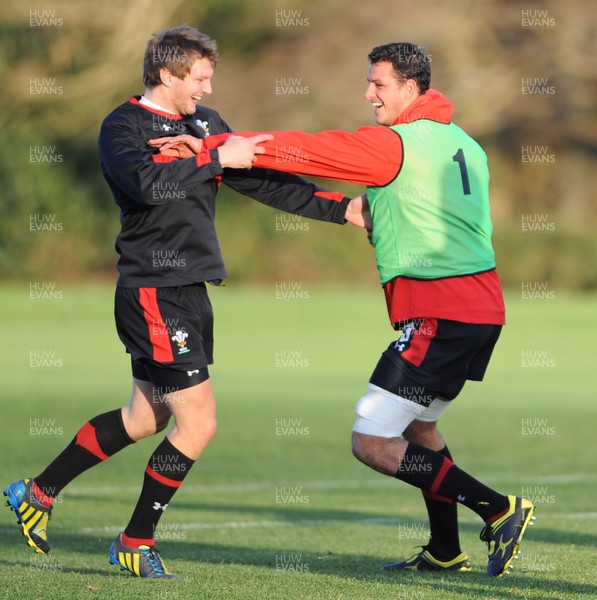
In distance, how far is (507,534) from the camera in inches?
227

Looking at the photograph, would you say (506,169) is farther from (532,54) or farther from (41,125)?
(41,125)

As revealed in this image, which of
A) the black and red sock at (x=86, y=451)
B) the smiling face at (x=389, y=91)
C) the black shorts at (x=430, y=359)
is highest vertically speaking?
the smiling face at (x=389, y=91)

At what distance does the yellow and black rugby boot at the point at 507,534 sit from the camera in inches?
227

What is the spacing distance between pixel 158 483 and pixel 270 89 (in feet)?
Result: 106

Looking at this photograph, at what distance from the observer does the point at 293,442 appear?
1327 cm

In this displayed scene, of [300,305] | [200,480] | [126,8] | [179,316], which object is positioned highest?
[126,8]

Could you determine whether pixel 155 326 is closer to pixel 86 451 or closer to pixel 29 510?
pixel 86 451

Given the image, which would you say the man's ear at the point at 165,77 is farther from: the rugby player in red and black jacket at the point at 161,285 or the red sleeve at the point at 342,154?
the red sleeve at the point at 342,154

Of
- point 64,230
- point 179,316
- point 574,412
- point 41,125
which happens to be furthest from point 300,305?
point 179,316

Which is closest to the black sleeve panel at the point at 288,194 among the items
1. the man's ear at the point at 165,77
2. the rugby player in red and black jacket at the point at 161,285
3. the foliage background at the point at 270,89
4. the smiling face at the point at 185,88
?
the rugby player in red and black jacket at the point at 161,285

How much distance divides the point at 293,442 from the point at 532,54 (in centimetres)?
3143

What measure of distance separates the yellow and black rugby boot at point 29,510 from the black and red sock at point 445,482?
181cm

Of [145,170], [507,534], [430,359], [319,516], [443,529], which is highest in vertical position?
[145,170]

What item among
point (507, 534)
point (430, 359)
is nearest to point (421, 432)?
point (430, 359)
